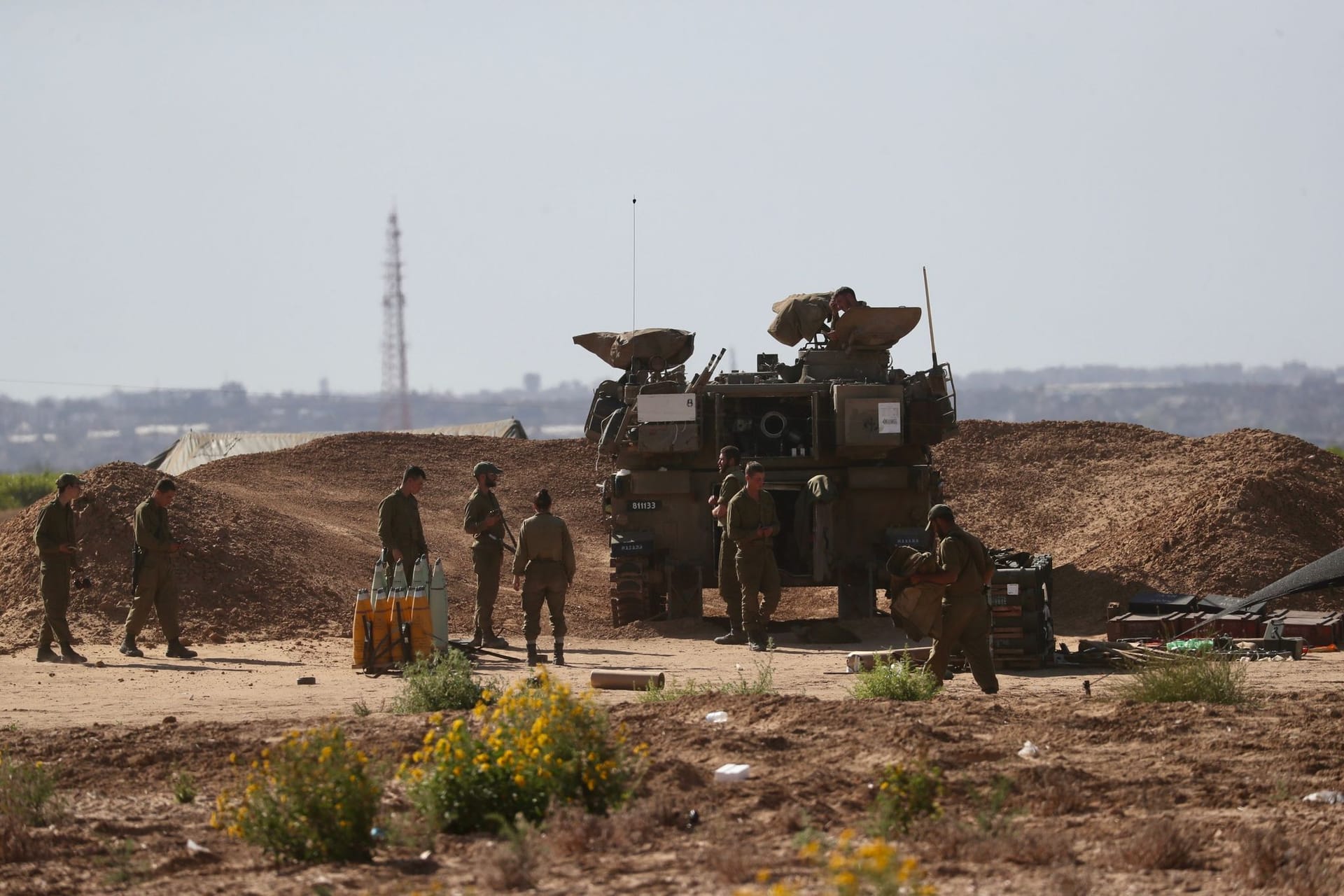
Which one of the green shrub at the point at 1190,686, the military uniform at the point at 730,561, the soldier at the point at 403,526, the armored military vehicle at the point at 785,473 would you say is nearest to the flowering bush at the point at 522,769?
the green shrub at the point at 1190,686

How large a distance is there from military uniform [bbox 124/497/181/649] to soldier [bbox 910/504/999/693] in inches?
275

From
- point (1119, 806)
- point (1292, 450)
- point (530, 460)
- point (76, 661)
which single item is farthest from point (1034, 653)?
point (530, 460)

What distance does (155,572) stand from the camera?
51.3 ft

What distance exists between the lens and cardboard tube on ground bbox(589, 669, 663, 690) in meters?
12.7

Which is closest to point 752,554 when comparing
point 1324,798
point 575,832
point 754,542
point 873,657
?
point 754,542

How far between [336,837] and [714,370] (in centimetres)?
1195

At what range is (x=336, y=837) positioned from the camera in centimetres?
749

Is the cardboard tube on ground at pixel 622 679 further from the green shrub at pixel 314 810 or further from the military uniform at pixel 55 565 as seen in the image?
the military uniform at pixel 55 565

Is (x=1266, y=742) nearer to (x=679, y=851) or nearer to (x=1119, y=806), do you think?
(x=1119, y=806)

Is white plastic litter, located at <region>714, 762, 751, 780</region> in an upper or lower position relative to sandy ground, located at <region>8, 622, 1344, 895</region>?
upper

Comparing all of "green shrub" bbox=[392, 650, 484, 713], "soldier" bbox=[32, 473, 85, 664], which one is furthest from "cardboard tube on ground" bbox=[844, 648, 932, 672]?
"soldier" bbox=[32, 473, 85, 664]

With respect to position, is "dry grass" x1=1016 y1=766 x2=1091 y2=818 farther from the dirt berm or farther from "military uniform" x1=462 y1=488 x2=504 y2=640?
the dirt berm

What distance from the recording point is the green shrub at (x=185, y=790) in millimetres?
8969

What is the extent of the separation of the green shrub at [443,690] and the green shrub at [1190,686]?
4.12m
